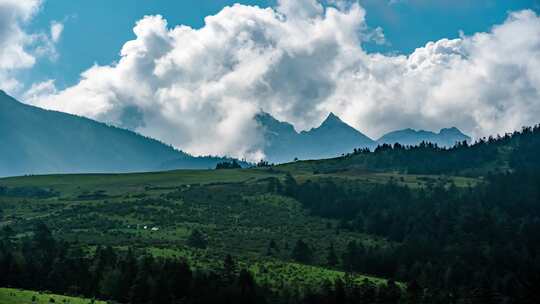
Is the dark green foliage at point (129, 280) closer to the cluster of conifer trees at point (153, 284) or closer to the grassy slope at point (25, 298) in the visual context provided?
the cluster of conifer trees at point (153, 284)

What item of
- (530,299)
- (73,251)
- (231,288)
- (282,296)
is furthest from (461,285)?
(73,251)

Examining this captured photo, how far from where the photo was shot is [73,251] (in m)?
144

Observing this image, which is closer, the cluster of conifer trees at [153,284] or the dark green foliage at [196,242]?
the cluster of conifer trees at [153,284]

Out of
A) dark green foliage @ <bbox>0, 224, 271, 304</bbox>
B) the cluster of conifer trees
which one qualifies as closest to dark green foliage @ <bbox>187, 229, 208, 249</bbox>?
the cluster of conifer trees

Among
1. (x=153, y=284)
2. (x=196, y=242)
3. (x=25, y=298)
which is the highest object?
(x=196, y=242)

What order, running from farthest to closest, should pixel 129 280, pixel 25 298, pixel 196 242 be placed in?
1. pixel 196 242
2. pixel 129 280
3. pixel 25 298

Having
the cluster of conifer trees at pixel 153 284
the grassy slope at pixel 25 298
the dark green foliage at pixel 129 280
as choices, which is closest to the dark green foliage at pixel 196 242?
the cluster of conifer trees at pixel 153 284

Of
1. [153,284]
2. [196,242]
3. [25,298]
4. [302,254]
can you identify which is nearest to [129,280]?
[153,284]

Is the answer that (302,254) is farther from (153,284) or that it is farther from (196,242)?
(153,284)

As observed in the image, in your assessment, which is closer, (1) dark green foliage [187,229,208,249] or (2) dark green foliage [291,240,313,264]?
(2) dark green foliage [291,240,313,264]

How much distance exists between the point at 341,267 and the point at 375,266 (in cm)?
1199

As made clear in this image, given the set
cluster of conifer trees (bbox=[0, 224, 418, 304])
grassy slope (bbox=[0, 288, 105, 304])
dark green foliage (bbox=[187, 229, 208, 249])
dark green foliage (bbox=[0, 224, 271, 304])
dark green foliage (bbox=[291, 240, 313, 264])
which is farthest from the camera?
dark green foliage (bbox=[187, 229, 208, 249])

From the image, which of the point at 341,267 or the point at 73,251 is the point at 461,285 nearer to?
the point at 341,267

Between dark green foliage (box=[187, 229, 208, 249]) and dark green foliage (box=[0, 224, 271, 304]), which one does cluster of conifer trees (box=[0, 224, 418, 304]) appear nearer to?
dark green foliage (box=[0, 224, 271, 304])
